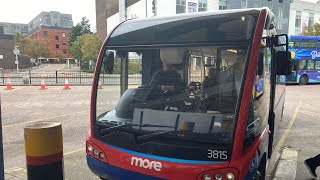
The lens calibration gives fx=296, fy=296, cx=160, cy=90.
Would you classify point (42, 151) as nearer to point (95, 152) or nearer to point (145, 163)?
point (95, 152)

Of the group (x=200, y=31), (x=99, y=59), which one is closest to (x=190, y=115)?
(x=200, y=31)

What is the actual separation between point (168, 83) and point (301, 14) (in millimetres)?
59586

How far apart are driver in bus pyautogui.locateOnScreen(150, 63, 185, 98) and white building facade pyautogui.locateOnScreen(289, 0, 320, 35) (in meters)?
56.5

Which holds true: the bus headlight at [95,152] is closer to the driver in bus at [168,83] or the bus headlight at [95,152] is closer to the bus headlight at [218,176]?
the driver in bus at [168,83]

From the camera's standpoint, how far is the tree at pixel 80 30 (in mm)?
79750

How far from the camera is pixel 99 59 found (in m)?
3.85

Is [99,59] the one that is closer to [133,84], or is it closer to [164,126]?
[133,84]

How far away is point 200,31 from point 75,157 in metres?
3.94

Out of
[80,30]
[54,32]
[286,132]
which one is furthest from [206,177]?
[54,32]

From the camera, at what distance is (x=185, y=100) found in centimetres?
341

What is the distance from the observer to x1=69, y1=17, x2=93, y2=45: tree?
7975 cm

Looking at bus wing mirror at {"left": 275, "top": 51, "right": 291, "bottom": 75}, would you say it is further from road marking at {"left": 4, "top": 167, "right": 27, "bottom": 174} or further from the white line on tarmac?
road marking at {"left": 4, "top": 167, "right": 27, "bottom": 174}

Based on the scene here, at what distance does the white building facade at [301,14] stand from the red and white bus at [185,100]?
56430mm

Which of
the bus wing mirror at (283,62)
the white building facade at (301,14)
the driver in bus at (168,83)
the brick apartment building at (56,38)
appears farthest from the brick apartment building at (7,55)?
the bus wing mirror at (283,62)
